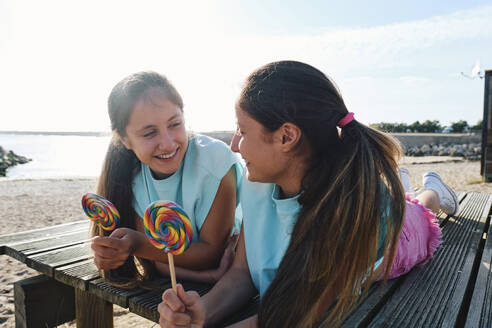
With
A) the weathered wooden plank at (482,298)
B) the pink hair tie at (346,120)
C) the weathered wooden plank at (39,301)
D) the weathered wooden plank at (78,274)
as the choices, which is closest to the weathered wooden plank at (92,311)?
the weathered wooden plank at (78,274)

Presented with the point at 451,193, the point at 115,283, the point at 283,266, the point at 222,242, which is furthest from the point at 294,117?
the point at 451,193

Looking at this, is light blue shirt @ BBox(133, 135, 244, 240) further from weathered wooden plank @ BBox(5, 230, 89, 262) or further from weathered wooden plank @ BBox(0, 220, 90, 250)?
weathered wooden plank @ BBox(0, 220, 90, 250)

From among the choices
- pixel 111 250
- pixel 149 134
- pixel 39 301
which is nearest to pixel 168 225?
pixel 111 250

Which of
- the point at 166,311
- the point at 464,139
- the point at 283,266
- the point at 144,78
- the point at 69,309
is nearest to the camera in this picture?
the point at 166,311

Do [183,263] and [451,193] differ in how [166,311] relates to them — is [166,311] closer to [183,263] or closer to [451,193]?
[183,263]

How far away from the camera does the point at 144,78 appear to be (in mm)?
2076

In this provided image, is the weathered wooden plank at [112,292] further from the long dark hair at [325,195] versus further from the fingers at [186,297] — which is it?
the long dark hair at [325,195]

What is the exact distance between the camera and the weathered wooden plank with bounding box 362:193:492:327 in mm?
1466

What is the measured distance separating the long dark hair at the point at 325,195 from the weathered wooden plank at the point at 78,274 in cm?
106

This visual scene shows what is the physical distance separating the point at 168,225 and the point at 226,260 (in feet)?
2.10

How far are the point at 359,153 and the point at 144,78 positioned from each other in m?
1.25

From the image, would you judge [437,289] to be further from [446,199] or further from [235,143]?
[446,199]

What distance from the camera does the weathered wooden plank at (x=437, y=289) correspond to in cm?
147

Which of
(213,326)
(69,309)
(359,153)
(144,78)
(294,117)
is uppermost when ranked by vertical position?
(144,78)
